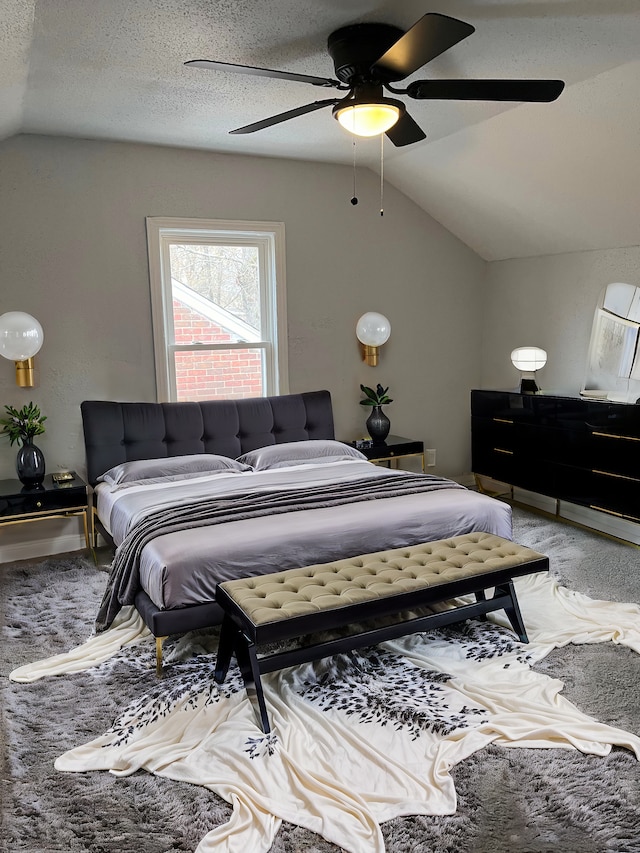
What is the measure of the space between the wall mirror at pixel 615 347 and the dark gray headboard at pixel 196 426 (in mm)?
1805

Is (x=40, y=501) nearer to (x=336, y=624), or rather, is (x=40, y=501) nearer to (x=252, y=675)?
(x=252, y=675)

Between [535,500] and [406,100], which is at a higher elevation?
[406,100]

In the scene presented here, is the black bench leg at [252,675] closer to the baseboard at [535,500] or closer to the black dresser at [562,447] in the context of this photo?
the black dresser at [562,447]

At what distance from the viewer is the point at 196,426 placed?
438 centimetres

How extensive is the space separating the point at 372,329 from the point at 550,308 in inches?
50.9

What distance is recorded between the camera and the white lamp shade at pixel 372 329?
482 cm

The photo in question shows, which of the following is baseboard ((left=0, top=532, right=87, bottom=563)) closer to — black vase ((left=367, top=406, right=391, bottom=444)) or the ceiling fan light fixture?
black vase ((left=367, top=406, right=391, bottom=444))

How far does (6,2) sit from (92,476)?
2.65 metres

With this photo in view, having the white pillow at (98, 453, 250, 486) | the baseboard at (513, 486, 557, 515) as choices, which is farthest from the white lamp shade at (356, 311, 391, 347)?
the baseboard at (513, 486, 557, 515)

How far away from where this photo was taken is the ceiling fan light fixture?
2.60 metres

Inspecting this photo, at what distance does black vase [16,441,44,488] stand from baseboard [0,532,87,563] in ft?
1.63

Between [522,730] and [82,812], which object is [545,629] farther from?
[82,812]

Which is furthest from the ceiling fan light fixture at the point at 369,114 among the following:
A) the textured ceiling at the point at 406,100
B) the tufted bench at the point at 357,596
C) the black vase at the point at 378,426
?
the black vase at the point at 378,426

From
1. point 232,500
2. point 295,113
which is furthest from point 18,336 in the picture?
point 295,113
